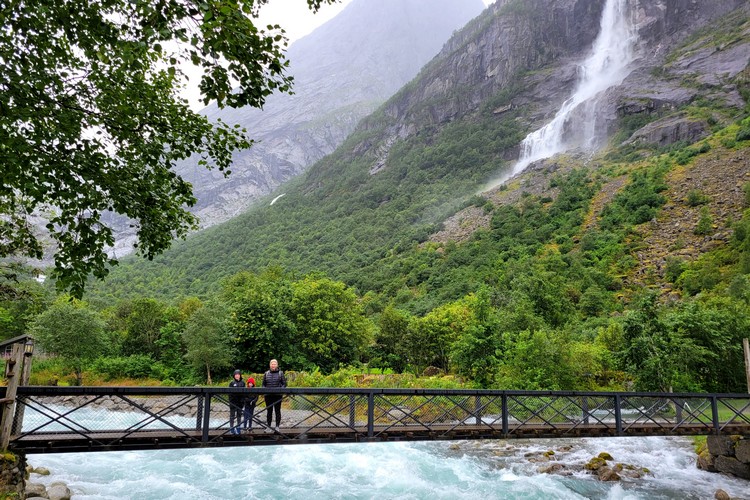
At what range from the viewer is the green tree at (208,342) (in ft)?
99.6

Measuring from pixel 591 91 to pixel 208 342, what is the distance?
349ft

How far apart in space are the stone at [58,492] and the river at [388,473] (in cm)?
52

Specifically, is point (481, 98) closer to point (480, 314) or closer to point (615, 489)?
point (480, 314)

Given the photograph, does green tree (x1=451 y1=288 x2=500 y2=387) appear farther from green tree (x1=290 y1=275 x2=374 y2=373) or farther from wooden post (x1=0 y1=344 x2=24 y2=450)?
wooden post (x1=0 y1=344 x2=24 y2=450)

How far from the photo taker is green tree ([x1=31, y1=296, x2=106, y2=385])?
99.2ft

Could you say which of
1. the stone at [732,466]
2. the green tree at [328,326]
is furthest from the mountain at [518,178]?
the stone at [732,466]

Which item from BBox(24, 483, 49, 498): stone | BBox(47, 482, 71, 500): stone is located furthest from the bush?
BBox(24, 483, 49, 498): stone

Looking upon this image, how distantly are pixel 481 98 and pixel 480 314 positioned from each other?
410ft

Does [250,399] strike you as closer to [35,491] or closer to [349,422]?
[349,422]

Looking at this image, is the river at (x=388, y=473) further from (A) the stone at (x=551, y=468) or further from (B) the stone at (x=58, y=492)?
(B) the stone at (x=58, y=492)

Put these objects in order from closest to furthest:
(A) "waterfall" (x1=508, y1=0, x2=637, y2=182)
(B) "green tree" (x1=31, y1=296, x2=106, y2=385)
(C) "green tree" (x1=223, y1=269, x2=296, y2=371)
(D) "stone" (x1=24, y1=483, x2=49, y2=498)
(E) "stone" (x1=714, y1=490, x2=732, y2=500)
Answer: (D) "stone" (x1=24, y1=483, x2=49, y2=498) < (E) "stone" (x1=714, y1=490, x2=732, y2=500) < (B) "green tree" (x1=31, y1=296, x2=106, y2=385) < (C) "green tree" (x1=223, y1=269, x2=296, y2=371) < (A) "waterfall" (x1=508, y1=0, x2=637, y2=182)

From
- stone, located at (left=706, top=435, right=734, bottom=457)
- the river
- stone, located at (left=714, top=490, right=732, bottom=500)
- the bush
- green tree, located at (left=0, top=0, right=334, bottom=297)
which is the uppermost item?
green tree, located at (left=0, top=0, right=334, bottom=297)

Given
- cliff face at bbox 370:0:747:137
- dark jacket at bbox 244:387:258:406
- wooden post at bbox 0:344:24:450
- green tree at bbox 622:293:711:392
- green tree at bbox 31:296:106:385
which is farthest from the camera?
cliff face at bbox 370:0:747:137

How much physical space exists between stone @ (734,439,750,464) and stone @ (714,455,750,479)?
6.2 inches
